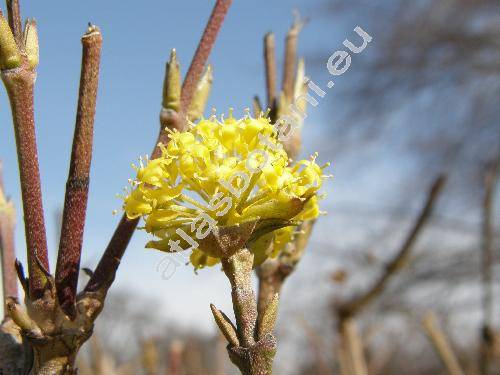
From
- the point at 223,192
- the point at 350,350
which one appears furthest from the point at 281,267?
the point at 350,350

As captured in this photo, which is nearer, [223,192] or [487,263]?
[223,192]

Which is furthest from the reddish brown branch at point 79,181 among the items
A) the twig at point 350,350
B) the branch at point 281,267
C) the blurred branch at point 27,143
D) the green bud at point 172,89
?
the twig at point 350,350

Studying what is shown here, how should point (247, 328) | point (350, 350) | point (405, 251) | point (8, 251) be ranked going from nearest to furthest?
point (247, 328)
point (8, 251)
point (405, 251)
point (350, 350)

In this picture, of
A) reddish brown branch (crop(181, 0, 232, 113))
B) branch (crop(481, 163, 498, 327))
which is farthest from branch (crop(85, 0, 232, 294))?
branch (crop(481, 163, 498, 327))

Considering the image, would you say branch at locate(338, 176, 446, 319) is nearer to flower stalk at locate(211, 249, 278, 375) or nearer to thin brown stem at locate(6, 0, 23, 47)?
flower stalk at locate(211, 249, 278, 375)

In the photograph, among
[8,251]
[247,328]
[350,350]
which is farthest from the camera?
[350,350]

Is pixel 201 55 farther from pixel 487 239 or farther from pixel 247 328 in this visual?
pixel 487 239

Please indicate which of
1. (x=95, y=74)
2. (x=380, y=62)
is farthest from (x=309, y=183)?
(x=380, y=62)
